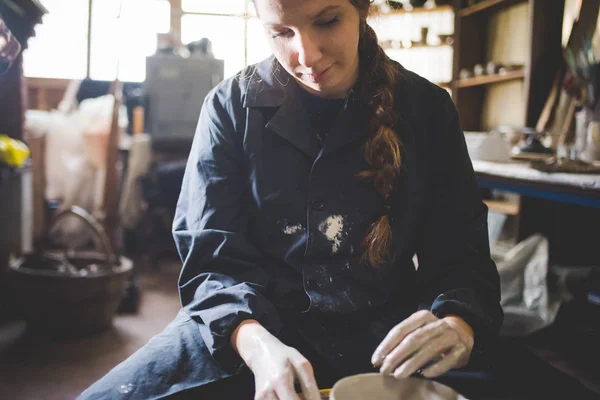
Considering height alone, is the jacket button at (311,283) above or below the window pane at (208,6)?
below

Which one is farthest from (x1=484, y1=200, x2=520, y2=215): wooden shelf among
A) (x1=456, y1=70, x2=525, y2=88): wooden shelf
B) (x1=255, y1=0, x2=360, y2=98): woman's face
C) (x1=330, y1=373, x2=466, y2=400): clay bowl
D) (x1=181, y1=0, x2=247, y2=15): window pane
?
(x1=181, y1=0, x2=247, y2=15): window pane

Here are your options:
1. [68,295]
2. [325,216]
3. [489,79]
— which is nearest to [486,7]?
[489,79]

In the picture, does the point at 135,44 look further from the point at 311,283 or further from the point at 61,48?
the point at 311,283

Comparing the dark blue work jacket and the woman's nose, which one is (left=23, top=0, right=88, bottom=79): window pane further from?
the woman's nose

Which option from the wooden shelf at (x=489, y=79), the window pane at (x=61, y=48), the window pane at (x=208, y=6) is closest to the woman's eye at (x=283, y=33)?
the wooden shelf at (x=489, y=79)

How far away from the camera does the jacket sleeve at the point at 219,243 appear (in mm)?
859

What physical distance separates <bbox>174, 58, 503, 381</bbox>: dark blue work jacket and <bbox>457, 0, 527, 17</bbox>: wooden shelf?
293cm

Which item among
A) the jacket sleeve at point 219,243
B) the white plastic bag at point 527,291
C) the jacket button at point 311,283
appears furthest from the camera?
the white plastic bag at point 527,291

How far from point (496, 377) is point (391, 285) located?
0.80 feet

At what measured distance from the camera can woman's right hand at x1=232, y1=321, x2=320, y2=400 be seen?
0.70m

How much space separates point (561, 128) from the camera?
8.46 feet

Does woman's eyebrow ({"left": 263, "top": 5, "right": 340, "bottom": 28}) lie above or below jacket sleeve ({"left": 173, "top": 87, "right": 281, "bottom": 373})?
above

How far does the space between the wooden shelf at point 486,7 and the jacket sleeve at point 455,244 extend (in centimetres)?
292

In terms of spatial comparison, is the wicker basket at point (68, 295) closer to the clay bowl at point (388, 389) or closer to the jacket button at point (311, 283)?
the jacket button at point (311, 283)
